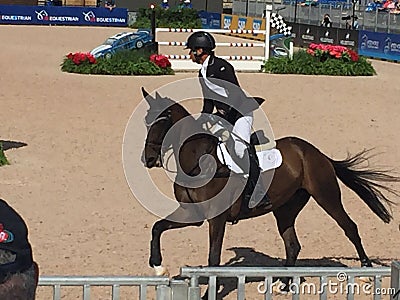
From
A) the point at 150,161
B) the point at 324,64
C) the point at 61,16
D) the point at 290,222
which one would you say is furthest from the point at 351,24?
the point at 150,161

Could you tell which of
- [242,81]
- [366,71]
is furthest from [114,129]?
[366,71]

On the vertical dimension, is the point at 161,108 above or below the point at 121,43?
above

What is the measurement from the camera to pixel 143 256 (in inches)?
367

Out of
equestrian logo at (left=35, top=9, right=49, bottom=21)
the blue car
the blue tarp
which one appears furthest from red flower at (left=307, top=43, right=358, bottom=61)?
the blue tarp

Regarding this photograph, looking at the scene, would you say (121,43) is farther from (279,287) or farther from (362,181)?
(279,287)

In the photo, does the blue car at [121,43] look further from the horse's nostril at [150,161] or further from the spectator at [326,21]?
the horse's nostril at [150,161]

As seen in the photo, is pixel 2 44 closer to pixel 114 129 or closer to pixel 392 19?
pixel 392 19

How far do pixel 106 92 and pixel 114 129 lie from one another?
5.44m

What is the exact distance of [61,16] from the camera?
53719mm

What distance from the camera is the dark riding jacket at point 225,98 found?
7992 millimetres

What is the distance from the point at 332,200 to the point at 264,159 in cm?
83

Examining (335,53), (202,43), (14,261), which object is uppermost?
(14,261)

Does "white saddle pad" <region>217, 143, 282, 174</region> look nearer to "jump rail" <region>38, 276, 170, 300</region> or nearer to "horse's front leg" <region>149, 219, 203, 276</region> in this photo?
"horse's front leg" <region>149, 219, 203, 276</region>

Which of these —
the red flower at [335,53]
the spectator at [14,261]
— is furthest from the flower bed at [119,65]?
the spectator at [14,261]
